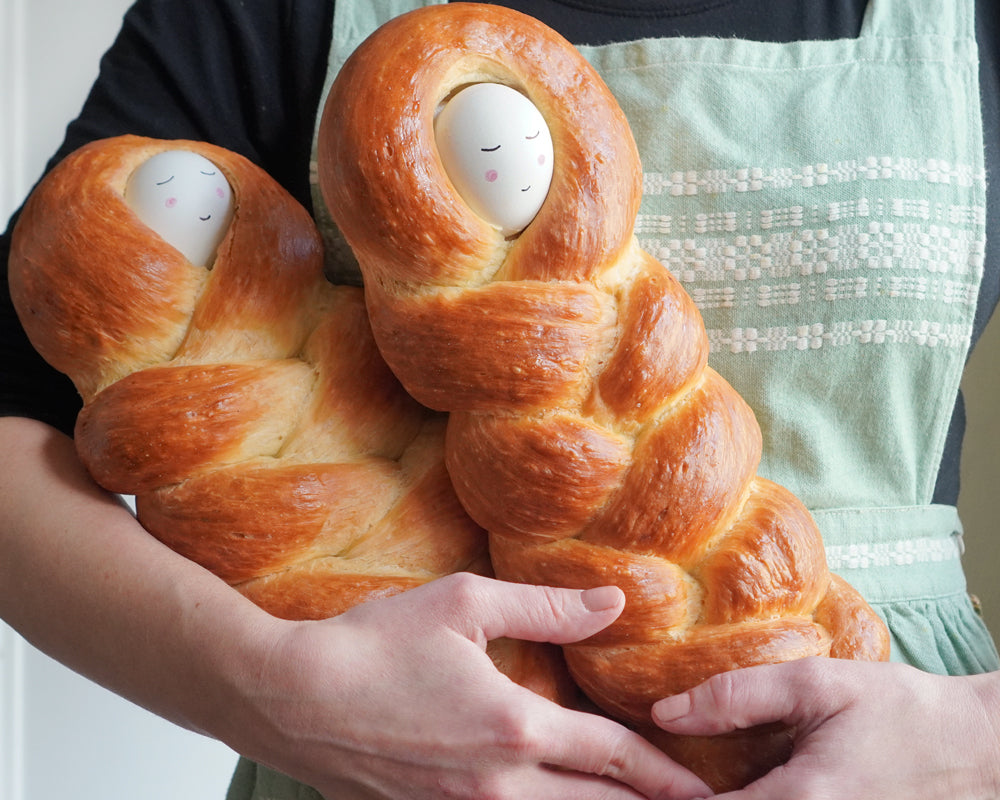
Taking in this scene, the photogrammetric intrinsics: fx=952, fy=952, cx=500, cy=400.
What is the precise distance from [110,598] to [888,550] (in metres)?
0.50

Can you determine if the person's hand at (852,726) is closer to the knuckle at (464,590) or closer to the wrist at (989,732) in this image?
the wrist at (989,732)

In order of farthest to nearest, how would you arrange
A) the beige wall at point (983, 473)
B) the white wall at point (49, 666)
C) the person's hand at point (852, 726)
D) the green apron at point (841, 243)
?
the white wall at point (49, 666) → the beige wall at point (983, 473) → the green apron at point (841, 243) → the person's hand at point (852, 726)

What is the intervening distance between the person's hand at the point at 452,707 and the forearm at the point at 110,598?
4 centimetres

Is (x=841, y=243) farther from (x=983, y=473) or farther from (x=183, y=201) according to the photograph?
(x=983, y=473)

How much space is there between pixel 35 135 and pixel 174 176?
1194 millimetres

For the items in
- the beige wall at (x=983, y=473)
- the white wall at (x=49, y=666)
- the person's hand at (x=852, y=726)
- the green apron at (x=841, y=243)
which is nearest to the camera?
the person's hand at (x=852, y=726)

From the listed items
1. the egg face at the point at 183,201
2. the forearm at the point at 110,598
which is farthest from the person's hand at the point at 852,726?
the egg face at the point at 183,201

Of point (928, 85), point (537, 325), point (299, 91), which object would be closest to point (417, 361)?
point (537, 325)

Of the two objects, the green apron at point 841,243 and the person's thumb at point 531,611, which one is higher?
the green apron at point 841,243

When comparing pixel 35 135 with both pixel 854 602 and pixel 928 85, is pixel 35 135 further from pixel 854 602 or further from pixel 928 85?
pixel 854 602

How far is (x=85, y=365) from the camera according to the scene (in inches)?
21.3

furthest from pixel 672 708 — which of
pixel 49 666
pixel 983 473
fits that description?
pixel 49 666

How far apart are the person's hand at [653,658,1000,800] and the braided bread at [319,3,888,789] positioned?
0.7 inches

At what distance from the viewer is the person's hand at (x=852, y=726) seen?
17.4 inches
